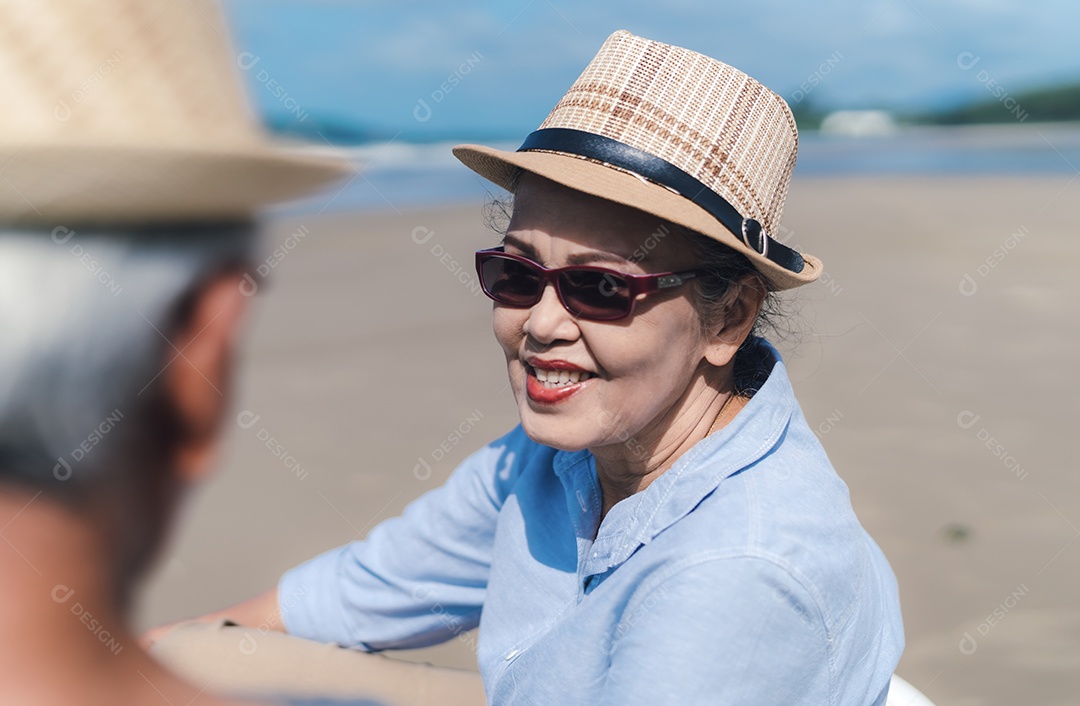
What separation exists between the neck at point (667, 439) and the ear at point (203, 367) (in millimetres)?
1141

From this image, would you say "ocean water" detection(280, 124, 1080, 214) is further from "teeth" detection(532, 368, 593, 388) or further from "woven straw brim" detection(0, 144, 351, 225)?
"woven straw brim" detection(0, 144, 351, 225)

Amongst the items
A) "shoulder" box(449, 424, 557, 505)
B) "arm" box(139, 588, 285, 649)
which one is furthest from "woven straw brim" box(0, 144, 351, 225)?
"arm" box(139, 588, 285, 649)

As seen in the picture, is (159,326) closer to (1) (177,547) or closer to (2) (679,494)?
(1) (177,547)

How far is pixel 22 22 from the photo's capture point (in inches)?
24.8

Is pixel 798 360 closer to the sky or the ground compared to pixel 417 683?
closer to the ground

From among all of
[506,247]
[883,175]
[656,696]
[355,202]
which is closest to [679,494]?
[656,696]

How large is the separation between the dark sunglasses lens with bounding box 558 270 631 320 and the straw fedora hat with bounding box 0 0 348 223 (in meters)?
1.05

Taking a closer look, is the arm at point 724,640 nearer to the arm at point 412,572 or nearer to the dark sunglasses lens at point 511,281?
the dark sunglasses lens at point 511,281

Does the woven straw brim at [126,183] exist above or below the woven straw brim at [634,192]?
A: above

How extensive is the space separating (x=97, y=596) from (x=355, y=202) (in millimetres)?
12692

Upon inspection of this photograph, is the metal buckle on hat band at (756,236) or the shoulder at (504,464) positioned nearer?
the metal buckle on hat band at (756,236)

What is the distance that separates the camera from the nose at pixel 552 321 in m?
1.75

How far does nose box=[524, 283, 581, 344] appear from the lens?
1.75m

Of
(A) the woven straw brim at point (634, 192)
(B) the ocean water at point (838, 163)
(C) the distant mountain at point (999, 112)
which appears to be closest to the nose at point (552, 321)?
(A) the woven straw brim at point (634, 192)
